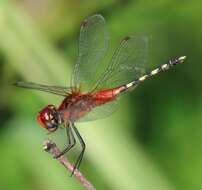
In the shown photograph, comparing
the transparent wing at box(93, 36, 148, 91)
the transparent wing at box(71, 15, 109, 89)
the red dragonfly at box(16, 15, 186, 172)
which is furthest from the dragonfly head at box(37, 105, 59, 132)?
the transparent wing at box(93, 36, 148, 91)

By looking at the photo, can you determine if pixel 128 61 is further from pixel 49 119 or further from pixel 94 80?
pixel 49 119

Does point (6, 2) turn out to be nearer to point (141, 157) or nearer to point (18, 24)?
point (18, 24)

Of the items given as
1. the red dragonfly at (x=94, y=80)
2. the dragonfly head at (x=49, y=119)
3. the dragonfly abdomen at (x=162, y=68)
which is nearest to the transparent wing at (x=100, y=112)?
the red dragonfly at (x=94, y=80)

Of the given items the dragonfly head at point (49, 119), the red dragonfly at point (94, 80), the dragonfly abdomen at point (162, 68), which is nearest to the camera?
the dragonfly head at point (49, 119)

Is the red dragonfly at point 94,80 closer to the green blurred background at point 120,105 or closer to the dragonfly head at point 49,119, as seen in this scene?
the dragonfly head at point 49,119

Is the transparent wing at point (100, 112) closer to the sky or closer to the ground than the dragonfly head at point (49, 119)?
closer to the ground

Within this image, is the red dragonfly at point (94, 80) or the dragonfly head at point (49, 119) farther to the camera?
the red dragonfly at point (94, 80)

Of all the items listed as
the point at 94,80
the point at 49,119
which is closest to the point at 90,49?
the point at 94,80
